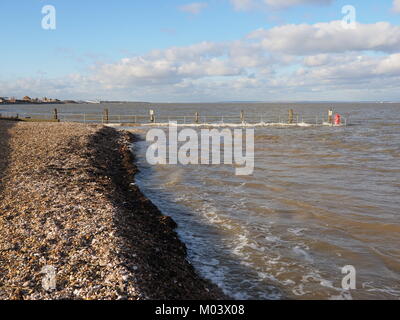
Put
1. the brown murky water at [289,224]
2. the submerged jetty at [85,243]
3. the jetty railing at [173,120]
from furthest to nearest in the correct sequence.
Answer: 1. the jetty railing at [173,120]
2. the brown murky water at [289,224]
3. the submerged jetty at [85,243]

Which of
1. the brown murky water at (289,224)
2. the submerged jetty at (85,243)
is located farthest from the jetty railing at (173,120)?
the submerged jetty at (85,243)

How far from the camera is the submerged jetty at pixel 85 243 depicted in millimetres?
5102

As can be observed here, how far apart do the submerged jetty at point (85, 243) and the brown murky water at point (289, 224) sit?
33.1 inches

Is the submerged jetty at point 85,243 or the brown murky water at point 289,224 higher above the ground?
the submerged jetty at point 85,243

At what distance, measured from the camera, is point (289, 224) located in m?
9.41

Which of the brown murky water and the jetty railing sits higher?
the jetty railing

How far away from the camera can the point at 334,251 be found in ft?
25.5

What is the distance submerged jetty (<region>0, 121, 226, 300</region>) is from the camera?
5.10 meters

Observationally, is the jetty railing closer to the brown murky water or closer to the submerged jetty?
the brown murky water

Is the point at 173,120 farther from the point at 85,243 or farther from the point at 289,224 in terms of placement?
the point at 85,243

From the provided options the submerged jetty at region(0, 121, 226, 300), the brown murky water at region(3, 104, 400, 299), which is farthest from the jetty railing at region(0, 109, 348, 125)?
the submerged jetty at region(0, 121, 226, 300)

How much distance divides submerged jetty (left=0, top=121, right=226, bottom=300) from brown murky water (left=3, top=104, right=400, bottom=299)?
84 centimetres

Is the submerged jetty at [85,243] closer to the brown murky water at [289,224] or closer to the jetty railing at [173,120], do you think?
the brown murky water at [289,224]
